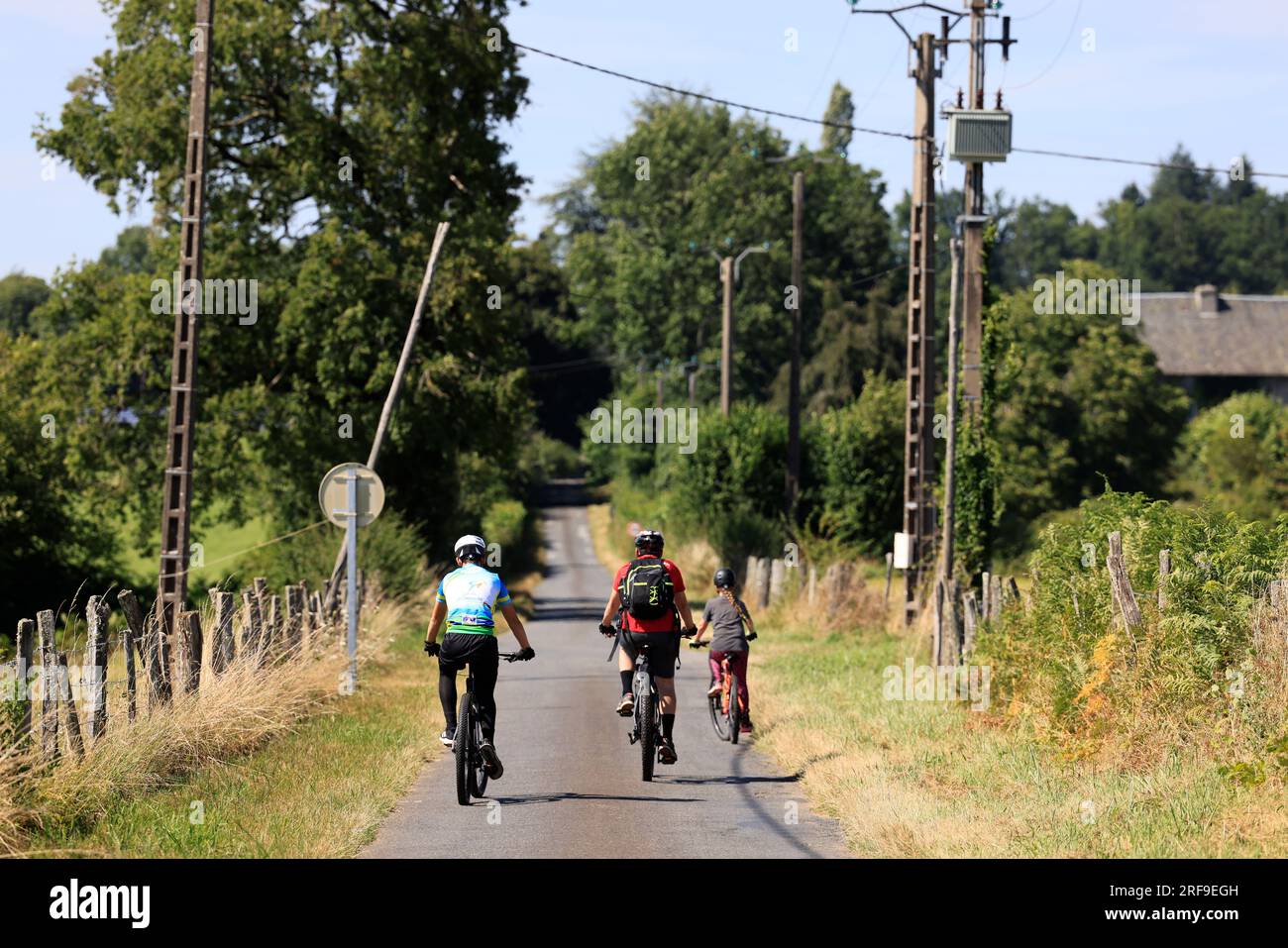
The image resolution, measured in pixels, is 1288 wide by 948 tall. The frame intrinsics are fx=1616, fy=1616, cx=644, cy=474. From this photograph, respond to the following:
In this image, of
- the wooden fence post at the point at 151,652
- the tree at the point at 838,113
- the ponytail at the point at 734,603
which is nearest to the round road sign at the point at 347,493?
the ponytail at the point at 734,603

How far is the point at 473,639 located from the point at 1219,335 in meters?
86.3

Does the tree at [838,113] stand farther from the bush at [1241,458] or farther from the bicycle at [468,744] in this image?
the bicycle at [468,744]

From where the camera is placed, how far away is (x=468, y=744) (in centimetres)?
1174

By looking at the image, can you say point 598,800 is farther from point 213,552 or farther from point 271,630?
point 213,552

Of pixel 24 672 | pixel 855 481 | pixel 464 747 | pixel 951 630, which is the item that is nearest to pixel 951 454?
pixel 951 630

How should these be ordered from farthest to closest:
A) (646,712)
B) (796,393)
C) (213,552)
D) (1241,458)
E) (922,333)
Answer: (1241,458), (213,552), (796,393), (922,333), (646,712)

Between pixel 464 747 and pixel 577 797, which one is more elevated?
pixel 464 747

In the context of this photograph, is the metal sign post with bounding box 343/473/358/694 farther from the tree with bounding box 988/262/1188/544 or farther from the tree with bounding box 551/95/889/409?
the tree with bounding box 551/95/889/409

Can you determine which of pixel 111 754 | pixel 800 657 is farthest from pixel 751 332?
pixel 111 754

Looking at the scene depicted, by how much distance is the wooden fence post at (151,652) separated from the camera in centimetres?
1339

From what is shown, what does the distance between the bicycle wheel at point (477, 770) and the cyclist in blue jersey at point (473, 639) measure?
44 mm

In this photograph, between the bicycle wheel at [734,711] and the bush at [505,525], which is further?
the bush at [505,525]
